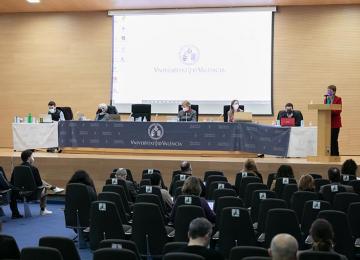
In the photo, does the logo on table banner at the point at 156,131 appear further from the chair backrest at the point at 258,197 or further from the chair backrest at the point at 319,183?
the chair backrest at the point at 258,197

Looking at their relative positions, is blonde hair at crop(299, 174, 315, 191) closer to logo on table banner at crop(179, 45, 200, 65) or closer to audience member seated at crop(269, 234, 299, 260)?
audience member seated at crop(269, 234, 299, 260)

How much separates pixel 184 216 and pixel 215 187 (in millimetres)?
2268

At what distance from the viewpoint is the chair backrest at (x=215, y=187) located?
326 inches

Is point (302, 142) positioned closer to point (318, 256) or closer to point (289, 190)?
point (289, 190)

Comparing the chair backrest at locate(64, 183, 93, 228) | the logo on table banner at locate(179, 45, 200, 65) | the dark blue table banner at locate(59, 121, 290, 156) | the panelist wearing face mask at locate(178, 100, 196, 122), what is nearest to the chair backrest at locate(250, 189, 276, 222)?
the chair backrest at locate(64, 183, 93, 228)

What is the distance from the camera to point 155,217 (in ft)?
20.5

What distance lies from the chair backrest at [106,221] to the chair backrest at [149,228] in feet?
0.74

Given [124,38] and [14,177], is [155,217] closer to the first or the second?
[14,177]

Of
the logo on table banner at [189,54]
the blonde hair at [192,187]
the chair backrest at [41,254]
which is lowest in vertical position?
the chair backrest at [41,254]

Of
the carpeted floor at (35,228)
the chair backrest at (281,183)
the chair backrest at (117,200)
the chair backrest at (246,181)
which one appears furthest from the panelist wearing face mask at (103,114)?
the chair backrest at (117,200)

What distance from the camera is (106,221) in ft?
21.3

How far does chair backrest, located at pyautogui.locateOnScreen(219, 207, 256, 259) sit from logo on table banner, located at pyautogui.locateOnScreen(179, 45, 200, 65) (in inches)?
440

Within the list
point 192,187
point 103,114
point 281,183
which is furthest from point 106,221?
point 103,114

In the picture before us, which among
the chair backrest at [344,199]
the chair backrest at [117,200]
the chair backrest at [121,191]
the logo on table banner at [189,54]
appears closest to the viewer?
the chair backrest at [344,199]
